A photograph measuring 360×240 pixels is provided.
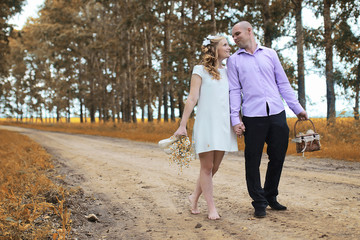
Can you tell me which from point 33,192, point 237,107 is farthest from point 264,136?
point 33,192

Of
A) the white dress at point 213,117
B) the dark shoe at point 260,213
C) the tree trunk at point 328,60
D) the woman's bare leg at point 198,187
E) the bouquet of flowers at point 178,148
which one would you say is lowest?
the dark shoe at point 260,213

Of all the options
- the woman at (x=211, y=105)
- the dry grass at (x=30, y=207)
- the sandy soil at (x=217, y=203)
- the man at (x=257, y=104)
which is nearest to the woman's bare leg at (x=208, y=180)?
the woman at (x=211, y=105)

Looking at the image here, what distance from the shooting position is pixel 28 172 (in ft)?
24.2

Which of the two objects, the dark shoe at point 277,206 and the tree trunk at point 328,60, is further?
the tree trunk at point 328,60

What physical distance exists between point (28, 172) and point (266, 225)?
5466 millimetres

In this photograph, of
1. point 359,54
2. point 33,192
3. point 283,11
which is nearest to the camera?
point 33,192

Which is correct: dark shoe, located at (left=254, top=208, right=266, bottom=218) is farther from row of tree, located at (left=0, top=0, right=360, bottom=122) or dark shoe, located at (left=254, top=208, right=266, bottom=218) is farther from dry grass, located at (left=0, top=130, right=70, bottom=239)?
row of tree, located at (left=0, top=0, right=360, bottom=122)

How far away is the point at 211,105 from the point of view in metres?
4.10

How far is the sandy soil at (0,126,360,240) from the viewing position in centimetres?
368

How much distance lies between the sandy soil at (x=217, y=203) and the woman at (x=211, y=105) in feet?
1.74

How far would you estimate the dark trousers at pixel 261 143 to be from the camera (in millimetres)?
4102

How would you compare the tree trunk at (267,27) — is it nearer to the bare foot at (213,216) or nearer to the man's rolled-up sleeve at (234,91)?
the man's rolled-up sleeve at (234,91)

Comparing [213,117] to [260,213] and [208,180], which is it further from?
[260,213]

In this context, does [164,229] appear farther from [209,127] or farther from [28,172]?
[28,172]
